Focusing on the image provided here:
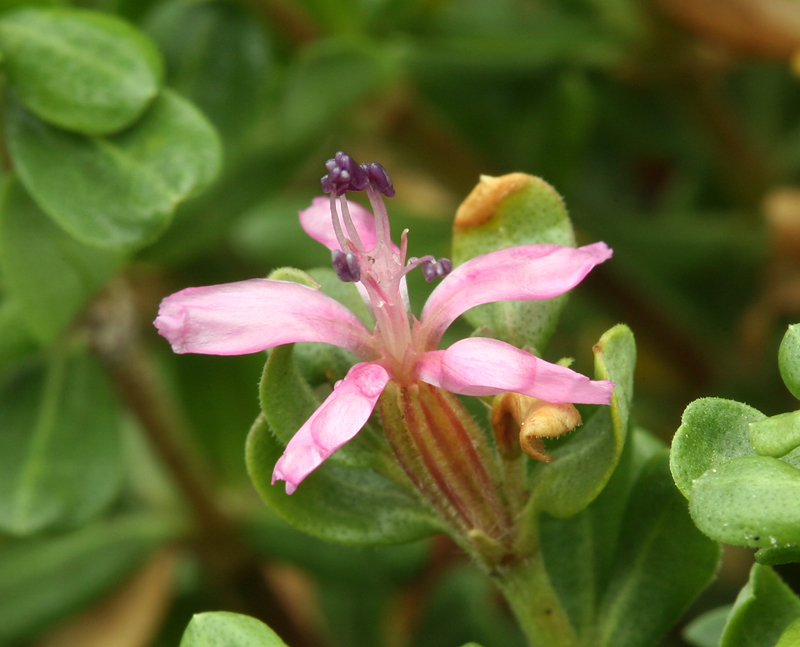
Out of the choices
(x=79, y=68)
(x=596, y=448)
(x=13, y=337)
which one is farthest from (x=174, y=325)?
(x=13, y=337)

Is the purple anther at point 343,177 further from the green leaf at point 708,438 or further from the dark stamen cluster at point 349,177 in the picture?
the green leaf at point 708,438

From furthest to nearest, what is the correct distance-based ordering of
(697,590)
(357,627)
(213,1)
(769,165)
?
1. (769,165)
2. (357,627)
3. (213,1)
4. (697,590)

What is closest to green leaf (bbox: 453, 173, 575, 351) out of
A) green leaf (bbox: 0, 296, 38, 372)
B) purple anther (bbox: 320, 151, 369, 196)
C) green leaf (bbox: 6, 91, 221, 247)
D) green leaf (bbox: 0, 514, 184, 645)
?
purple anther (bbox: 320, 151, 369, 196)

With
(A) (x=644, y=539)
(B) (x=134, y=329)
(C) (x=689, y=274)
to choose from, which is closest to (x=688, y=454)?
(A) (x=644, y=539)

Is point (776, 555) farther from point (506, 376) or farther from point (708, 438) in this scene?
point (506, 376)

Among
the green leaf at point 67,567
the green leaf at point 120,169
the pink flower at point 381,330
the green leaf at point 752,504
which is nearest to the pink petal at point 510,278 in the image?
the pink flower at point 381,330

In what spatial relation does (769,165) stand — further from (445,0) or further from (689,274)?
(445,0)
